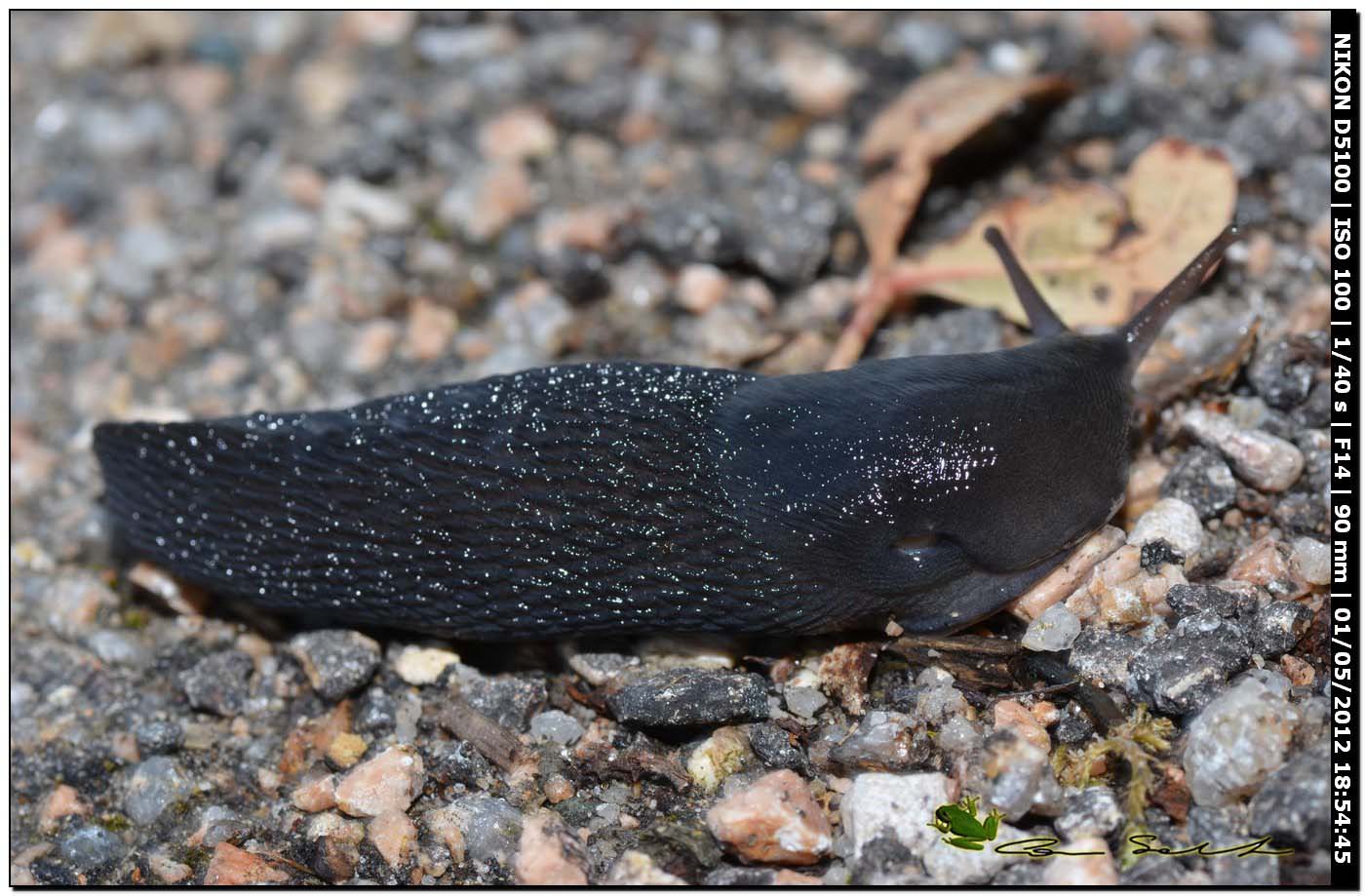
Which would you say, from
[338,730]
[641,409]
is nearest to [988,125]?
[641,409]

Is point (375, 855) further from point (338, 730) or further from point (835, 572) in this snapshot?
point (835, 572)

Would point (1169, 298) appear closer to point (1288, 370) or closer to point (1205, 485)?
point (1288, 370)

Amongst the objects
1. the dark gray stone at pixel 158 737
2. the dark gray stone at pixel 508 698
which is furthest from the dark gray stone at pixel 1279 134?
the dark gray stone at pixel 158 737

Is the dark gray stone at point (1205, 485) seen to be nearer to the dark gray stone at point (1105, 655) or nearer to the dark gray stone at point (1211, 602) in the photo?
the dark gray stone at point (1211, 602)

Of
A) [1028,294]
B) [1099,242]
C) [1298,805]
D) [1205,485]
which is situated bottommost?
[1298,805]

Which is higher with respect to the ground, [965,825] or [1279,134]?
[1279,134]

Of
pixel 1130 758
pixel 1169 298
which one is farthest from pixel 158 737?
pixel 1169 298

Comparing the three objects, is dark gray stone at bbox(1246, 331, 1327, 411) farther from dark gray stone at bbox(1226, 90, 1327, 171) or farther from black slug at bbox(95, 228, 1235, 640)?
dark gray stone at bbox(1226, 90, 1327, 171)

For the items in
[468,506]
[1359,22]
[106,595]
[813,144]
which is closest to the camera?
[468,506]
